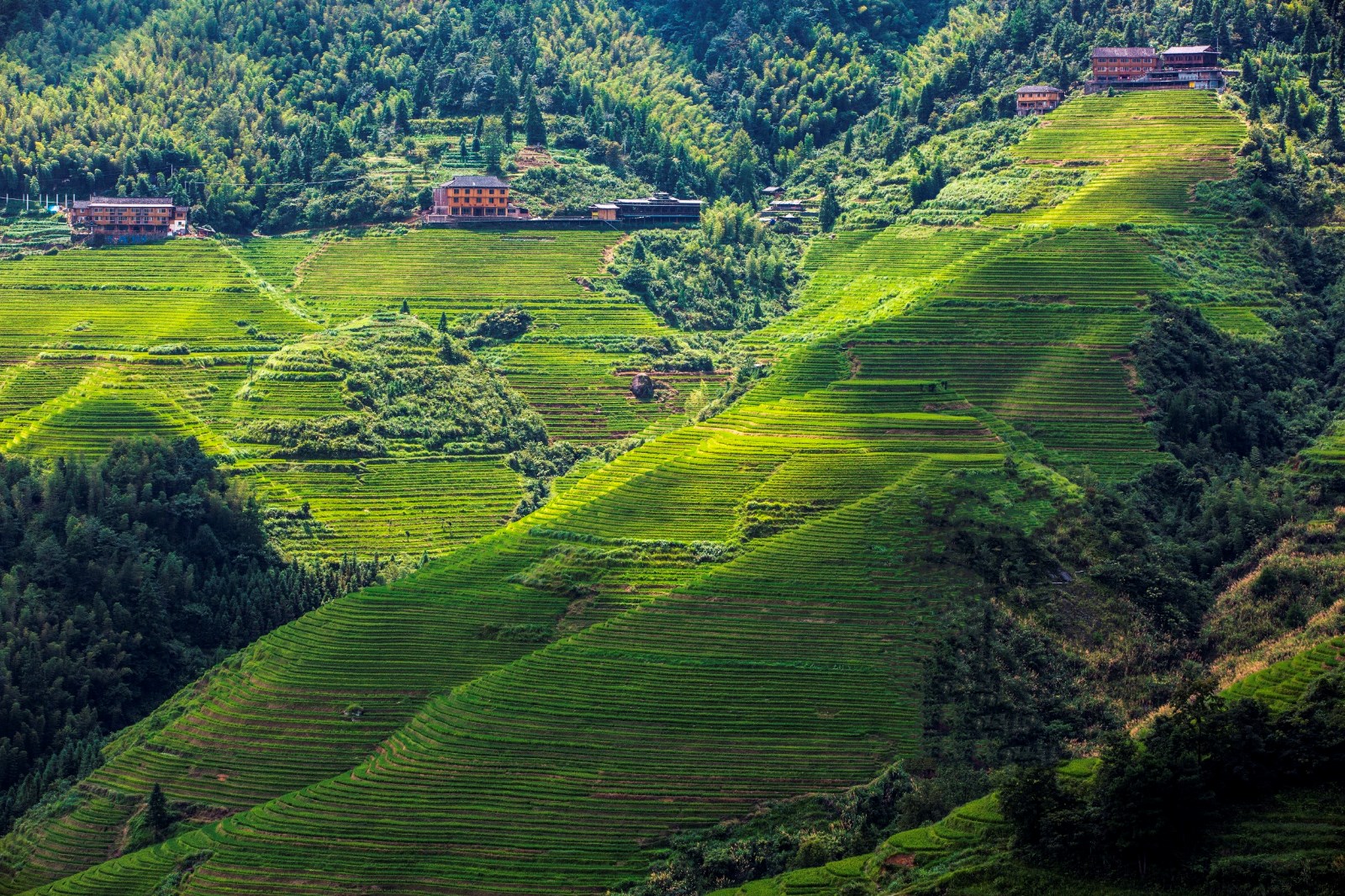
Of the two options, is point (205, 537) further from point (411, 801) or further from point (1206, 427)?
point (1206, 427)

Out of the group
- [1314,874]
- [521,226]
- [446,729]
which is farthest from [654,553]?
[521,226]

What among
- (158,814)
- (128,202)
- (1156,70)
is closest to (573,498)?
(158,814)

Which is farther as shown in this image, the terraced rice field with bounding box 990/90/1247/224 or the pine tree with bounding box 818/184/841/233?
the pine tree with bounding box 818/184/841/233

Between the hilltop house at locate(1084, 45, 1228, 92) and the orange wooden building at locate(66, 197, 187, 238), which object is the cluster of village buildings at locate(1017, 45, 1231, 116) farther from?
the orange wooden building at locate(66, 197, 187, 238)

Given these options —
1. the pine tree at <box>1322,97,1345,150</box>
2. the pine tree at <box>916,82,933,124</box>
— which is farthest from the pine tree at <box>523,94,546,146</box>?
the pine tree at <box>1322,97,1345,150</box>

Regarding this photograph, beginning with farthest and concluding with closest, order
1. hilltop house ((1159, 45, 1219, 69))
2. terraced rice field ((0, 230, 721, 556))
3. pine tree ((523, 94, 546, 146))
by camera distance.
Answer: pine tree ((523, 94, 546, 146)), hilltop house ((1159, 45, 1219, 69)), terraced rice field ((0, 230, 721, 556))

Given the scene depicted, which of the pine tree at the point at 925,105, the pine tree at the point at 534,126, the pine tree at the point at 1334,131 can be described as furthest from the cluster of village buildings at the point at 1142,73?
the pine tree at the point at 534,126

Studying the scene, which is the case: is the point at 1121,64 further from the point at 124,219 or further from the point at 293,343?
the point at 124,219

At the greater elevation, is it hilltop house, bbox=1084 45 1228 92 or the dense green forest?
hilltop house, bbox=1084 45 1228 92
